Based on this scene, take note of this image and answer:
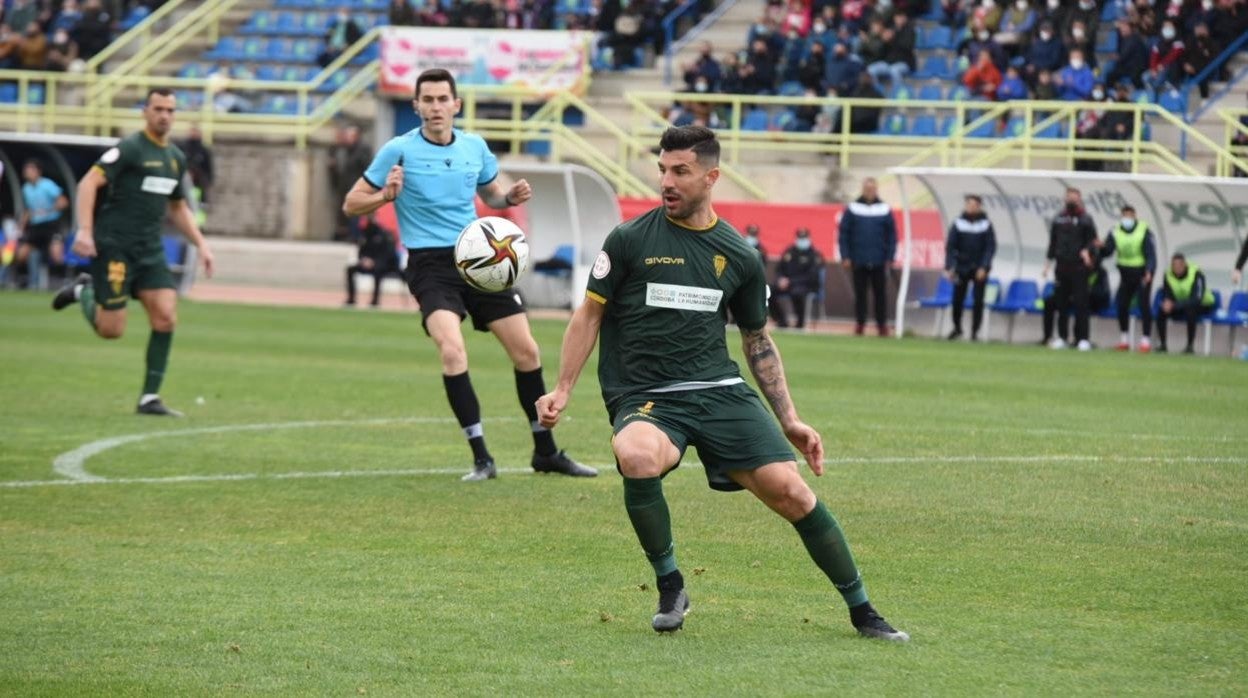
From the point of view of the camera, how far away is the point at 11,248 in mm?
33531

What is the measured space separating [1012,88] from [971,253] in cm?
670

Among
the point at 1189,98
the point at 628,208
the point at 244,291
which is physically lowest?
the point at 244,291

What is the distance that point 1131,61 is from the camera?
103 ft

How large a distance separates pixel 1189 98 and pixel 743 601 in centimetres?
2616

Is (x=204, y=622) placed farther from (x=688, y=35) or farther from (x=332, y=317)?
(x=688, y=35)

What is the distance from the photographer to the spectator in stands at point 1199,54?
103 ft

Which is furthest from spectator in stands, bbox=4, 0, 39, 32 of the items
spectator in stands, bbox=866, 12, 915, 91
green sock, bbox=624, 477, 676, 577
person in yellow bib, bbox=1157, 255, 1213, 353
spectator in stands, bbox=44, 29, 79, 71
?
green sock, bbox=624, 477, 676, 577

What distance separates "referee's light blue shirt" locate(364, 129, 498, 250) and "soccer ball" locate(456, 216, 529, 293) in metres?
1.16

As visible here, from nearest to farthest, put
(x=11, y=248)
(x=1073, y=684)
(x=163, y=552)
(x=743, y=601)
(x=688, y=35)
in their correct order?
(x=1073, y=684) → (x=743, y=601) → (x=163, y=552) → (x=11, y=248) → (x=688, y=35)

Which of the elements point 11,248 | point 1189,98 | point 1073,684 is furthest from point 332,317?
point 1073,684

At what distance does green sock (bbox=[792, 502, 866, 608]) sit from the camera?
22.3 ft

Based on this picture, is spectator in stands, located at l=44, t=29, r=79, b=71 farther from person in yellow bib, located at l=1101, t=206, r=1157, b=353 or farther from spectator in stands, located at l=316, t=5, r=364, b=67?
person in yellow bib, located at l=1101, t=206, r=1157, b=353

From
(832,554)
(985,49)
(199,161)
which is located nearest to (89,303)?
(832,554)

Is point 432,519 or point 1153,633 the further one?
point 432,519
